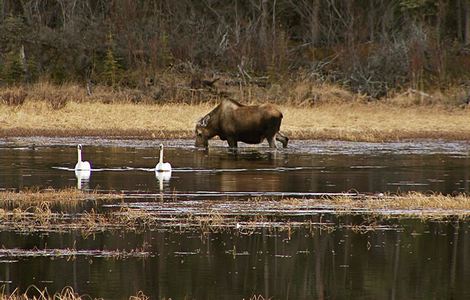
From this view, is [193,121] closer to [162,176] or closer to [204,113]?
[204,113]

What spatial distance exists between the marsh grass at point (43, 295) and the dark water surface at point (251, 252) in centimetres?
19

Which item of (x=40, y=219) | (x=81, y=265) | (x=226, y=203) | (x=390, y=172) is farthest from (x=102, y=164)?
(x=81, y=265)

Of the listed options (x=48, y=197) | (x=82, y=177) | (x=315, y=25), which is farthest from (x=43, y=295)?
(x=315, y=25)

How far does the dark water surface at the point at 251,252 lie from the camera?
12922 millimetres

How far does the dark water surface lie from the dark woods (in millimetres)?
22503

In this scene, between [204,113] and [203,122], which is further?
[204,113]

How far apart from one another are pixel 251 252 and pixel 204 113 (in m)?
26.7

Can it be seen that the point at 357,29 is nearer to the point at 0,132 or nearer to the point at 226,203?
the point at 0,132

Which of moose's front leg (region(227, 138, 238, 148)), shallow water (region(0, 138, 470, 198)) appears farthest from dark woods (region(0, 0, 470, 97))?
moose's front leg (region(227, 138, 238, 148))

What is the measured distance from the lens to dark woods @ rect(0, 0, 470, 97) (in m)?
48.1

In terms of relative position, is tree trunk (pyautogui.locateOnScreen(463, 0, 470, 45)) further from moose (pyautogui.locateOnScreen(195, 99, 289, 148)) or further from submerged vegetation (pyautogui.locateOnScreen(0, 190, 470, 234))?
submerged vegetation (pyautogui.locateOnScreen(0, 190, 470, 234))

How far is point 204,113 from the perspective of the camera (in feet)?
137

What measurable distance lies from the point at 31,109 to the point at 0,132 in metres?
2.96

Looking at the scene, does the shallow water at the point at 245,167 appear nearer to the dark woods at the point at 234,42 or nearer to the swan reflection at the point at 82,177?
the swan reflection at the point at 82,177
